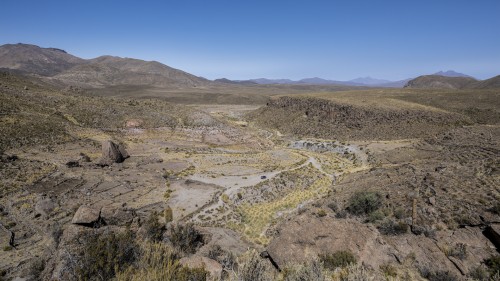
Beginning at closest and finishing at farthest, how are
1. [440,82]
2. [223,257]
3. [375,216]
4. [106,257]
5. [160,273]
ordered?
[160,273], [106,257], [223,257], [375,216], [440,82]

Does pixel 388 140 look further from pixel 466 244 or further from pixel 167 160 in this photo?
pixel 466 244

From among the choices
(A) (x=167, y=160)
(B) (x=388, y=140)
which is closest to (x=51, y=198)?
(A) (x=167, y=160)

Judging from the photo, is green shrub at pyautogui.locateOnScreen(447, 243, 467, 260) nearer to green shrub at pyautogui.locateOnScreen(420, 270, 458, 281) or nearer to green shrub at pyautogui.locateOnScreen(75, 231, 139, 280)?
green shrub at pyautogui.locateOnScreen(420, 270, 458, 281)

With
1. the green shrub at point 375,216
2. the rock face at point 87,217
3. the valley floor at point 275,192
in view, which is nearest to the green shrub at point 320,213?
the valley floor at point 275,192

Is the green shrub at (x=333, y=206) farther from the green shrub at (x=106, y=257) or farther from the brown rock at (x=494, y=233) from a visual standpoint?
the green shrub at (x=106, y=257)

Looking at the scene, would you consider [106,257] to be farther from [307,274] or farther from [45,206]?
[45,206]

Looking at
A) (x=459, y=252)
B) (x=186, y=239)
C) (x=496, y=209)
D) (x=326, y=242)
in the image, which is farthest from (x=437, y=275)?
(x=186, y=239)
